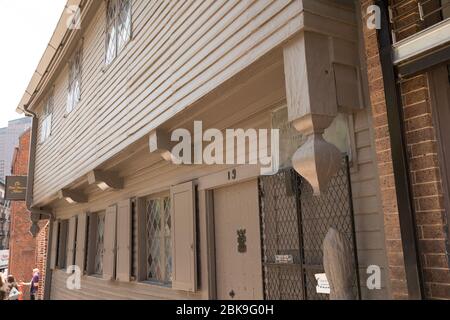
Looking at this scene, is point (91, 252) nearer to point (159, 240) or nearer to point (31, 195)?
point (159, 240)

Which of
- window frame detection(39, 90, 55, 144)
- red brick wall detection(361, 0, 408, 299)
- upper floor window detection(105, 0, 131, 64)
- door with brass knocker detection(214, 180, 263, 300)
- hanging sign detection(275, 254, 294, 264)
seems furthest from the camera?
window frame detection(39, 90, 55, 144)

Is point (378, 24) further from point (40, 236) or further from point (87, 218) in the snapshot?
point (40, 236)

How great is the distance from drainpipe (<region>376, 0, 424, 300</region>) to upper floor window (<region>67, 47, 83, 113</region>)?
728 cm

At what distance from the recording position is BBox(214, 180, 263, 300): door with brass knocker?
178 inches

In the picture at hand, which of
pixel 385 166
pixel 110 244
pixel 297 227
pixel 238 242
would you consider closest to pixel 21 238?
pixel 110 244

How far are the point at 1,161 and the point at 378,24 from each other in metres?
78.5

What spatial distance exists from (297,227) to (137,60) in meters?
3.61

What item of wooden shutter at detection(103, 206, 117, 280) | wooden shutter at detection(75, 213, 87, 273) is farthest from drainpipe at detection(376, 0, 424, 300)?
wooden shutter at detection(75, 213, 87, 273)

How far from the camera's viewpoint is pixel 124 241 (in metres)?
7.46

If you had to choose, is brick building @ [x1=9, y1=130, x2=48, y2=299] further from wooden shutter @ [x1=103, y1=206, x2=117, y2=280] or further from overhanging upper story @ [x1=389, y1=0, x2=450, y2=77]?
overhanging upper story @ [x1=389, y1=0, x2=450, y2=77]
